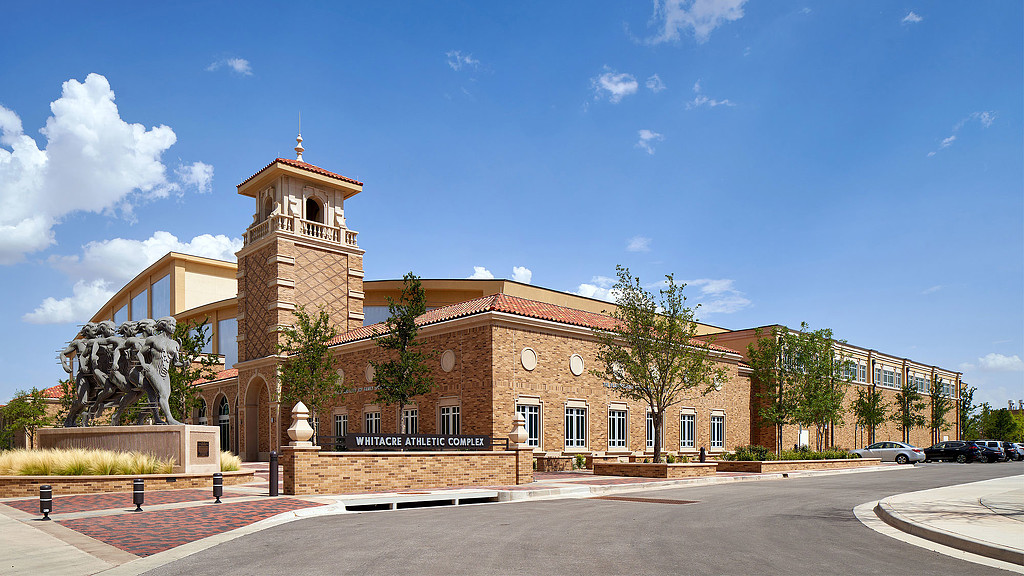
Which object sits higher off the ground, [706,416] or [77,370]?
[77,370]

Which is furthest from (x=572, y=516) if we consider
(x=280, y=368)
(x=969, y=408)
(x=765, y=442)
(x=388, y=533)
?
(x=969, y=408)

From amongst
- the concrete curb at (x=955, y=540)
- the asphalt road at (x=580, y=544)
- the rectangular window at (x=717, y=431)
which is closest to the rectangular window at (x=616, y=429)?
the rectangular window at (x=717, y=431)

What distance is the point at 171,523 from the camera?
1397cm

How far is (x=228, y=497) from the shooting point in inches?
745

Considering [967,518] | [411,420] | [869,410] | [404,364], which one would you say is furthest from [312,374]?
[869,410]

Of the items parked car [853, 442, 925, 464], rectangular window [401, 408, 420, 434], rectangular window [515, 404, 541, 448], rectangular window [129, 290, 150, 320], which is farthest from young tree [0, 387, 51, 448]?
parked car [853, 442, 925, 464]

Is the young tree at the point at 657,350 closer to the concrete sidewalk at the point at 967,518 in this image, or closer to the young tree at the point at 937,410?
the concrete sidewalk at the point at 967,518

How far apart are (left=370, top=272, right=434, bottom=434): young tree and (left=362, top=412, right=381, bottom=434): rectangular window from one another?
9.98 ft

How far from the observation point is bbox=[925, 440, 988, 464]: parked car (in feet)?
160

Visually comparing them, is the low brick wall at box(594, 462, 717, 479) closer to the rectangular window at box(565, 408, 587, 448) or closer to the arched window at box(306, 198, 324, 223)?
the rectangular window at box(565, 408, 587, 448)

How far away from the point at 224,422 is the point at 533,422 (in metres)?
27.0

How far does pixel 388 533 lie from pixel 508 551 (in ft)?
9.43

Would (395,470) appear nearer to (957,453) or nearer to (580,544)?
(580,544)

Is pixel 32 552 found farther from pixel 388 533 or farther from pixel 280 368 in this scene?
pixel 280 368
